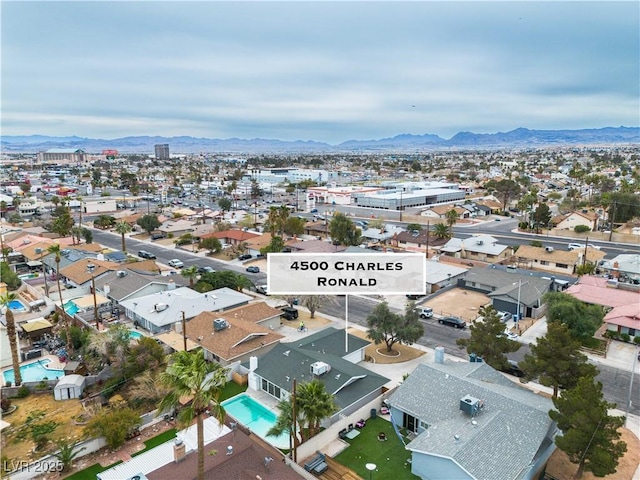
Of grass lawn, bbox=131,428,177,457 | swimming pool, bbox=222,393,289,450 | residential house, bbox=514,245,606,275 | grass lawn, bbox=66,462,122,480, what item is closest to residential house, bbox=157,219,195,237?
residential house, bbox=514,245,606,275

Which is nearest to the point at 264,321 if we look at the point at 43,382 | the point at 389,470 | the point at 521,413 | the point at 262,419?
the point at 262,419

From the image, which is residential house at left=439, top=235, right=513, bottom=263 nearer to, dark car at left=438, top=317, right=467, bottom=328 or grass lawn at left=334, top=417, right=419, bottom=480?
dark car at left=438, top=317, right=467, bottom=328

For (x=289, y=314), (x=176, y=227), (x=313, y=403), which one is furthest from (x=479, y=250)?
(x=176, y=227)

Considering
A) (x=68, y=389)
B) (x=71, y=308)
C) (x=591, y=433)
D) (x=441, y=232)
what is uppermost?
(x=591, y=433)

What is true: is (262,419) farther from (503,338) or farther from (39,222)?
(39,222)

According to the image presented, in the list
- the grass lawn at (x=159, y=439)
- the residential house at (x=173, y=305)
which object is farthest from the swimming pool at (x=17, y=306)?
the grass lawn at (x=159, y=439)

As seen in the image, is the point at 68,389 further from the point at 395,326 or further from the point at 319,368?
the point at 395,326
